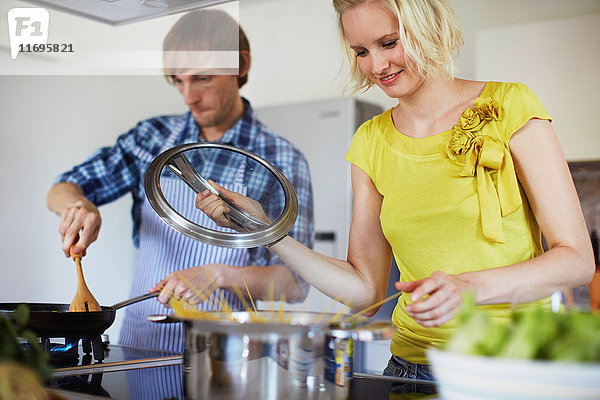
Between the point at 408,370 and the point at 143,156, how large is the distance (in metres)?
1.26

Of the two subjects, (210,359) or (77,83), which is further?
(77,83)

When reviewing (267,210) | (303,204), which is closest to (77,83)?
(303,204)

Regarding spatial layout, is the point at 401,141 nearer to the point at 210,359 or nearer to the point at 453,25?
the point at 453,25

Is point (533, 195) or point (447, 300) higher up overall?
point (533, 195)

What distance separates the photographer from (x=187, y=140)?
84.7 inches

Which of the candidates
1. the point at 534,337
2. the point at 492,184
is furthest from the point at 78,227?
the point at 534,337

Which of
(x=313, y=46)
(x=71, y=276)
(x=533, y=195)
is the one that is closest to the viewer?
(x=533, y=195)

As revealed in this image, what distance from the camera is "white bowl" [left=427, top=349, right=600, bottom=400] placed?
1.77 ft

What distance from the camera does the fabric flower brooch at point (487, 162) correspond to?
116 centimetres

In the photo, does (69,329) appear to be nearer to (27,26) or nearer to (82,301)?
(82,301)

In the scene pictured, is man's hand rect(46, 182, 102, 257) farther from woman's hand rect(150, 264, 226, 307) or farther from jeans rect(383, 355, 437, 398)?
jeans rect(383, 355, 437, 398)

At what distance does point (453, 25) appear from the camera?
129 cm

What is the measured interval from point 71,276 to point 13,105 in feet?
2.68

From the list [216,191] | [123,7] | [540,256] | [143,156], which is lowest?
[540,256]
